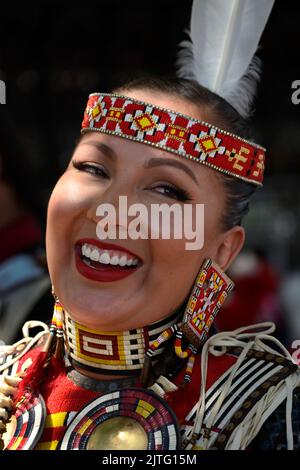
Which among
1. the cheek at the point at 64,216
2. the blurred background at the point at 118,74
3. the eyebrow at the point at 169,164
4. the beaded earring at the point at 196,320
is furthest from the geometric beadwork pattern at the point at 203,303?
A: the blurred background at the point at 118,74

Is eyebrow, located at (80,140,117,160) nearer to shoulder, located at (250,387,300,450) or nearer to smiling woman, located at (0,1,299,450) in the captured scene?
smiling woman, located at (0,1,299,450)

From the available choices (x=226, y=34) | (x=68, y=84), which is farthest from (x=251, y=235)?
(x=226, y=34)

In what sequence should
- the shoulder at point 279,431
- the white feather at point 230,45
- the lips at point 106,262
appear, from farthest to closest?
the white feather at point 230,45
the lips at point 106,262
the shoulder at point 279,431

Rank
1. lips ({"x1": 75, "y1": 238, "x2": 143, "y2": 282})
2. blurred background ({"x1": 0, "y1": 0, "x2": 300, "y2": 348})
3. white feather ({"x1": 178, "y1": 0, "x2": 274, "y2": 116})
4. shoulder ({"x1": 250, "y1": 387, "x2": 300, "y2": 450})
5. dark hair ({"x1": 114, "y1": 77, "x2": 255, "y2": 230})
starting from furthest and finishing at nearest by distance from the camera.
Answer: blurred background ({"x1": 0, "y1": 0, "x2": 300, "y2": 348})
white feather ({"x1": 178, "y1": 0, "x2": 274, "y2": 116})
dark hair ({"x1": 114, "y1": 77, "x2": 255, "y2": 230})
lips ({"x1": 75, "y1": 238, "x2": 143, "y2": 282})
shoulder ({"x1": 250, "y1": 387, "x2": 300, "y2": 450})

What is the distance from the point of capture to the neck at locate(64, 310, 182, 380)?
202 centimetres

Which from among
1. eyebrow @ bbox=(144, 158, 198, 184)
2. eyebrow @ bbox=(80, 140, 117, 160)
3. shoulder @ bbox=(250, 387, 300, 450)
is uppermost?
eyebrow @ bbox=(80, 140, 117, 160)

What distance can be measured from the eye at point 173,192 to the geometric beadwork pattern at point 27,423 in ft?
2.07

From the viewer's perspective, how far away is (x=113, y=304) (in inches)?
76.9

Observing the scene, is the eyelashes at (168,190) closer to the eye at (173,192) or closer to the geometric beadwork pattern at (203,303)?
the eye at (173,192)

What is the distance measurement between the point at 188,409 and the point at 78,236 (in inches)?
20.3

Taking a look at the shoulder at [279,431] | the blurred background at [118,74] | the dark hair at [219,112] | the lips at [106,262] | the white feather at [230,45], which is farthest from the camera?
the blurred background at [118,74]

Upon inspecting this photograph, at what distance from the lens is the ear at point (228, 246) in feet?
7.00

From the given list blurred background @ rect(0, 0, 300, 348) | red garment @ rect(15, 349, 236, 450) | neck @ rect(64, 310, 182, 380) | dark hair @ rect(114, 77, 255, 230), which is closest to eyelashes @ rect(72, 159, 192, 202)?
dark hair @ rect(114, 77, 255, 230)

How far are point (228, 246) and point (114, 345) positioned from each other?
1.38 feet
